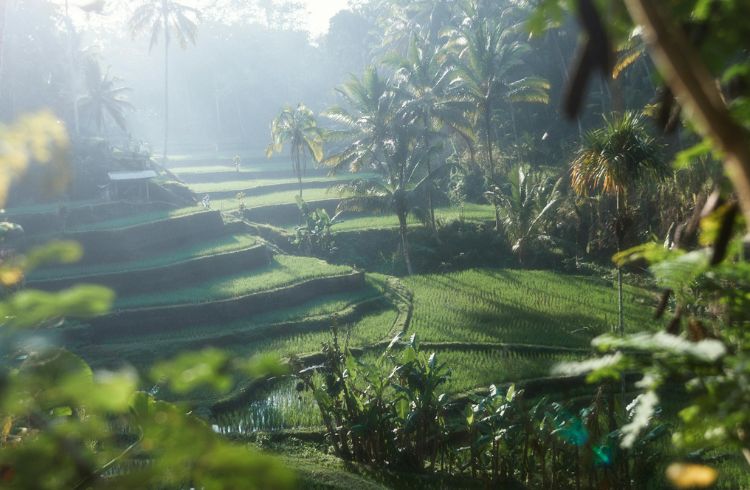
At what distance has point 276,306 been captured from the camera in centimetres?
1336

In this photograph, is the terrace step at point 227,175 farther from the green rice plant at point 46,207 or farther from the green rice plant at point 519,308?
the green rice plant at point 519,308

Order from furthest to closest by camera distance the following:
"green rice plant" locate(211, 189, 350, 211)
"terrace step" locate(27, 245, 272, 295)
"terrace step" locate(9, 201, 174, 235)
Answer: "green rice plant" locate(211, 189, 350, 211) < "terrace step" locate(9, 201, 174, 235) < "terrace step" locate(27, 245, 272, 295)

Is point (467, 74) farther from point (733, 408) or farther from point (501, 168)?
point (733, 408)

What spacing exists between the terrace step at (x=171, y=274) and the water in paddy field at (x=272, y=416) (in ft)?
17.4

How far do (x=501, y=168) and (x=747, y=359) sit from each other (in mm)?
20583

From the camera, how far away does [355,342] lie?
11.1m

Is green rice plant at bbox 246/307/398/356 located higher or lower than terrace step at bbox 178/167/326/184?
lower

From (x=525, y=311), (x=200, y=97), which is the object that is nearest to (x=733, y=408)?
(x=525, y=311)

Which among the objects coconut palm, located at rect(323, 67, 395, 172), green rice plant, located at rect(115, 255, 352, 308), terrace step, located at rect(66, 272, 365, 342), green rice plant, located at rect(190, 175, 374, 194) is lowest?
terrace step, located at rect(66, 272, 365, 342)

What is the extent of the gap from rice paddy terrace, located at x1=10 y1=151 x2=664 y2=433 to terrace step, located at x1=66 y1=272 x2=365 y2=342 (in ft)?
0.06

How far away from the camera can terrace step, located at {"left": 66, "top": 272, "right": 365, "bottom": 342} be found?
12.0 m

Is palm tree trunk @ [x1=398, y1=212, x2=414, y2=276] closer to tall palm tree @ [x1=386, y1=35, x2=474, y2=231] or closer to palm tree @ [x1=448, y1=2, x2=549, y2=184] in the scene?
tall palm tree @ [x1=386, y1=35, x2=474, y2=231]

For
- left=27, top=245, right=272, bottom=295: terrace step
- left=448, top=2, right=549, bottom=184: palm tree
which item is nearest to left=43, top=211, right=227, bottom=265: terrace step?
left=27, top=245, right=272, bottom=295: terrace step

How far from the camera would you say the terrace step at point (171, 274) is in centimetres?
1373
